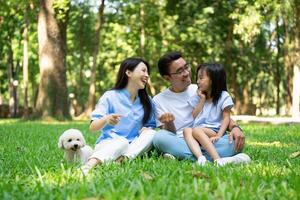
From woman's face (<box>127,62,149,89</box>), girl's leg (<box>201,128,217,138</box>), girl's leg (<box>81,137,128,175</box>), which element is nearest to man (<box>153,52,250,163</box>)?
girl's leg (<box>201,128,217,138</box>)

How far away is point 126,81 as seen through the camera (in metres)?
5.86

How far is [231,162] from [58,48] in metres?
16.1

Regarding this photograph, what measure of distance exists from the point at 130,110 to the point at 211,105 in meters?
0.91

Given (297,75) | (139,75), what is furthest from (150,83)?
(139,75)

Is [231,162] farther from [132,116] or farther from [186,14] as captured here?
[186,14]

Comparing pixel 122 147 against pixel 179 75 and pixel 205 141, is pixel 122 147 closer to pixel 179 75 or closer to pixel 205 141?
pixel 205 141

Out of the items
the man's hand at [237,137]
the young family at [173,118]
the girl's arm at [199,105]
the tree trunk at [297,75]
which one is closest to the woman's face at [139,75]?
the young family at [173,118]

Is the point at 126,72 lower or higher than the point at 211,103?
higher

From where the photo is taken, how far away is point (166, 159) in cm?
540

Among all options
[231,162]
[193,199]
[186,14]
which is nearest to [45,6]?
[186,14]

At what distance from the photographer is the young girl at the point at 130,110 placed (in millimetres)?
5515

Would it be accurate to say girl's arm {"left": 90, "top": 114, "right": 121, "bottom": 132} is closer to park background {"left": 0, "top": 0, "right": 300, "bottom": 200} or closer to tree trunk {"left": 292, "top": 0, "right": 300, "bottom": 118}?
park background {"left": 0, "top": 0, "right": 300, "bottom": 200}

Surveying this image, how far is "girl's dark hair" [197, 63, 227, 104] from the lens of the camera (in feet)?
18.6

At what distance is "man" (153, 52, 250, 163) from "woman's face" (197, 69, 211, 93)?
0.37m
